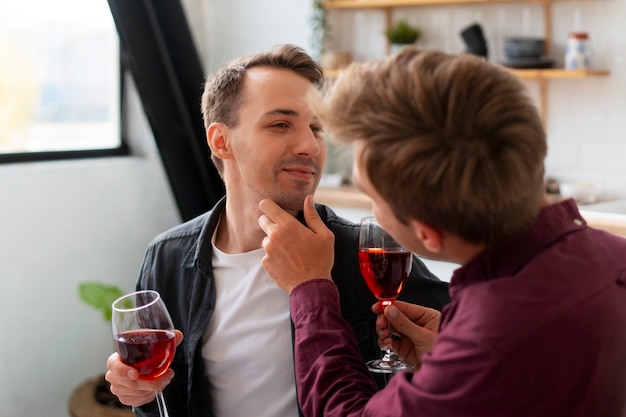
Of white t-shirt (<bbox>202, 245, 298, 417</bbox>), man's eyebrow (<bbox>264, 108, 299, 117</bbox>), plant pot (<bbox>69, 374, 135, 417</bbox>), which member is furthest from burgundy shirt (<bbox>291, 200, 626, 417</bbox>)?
plant pot (<bbox>69, 374, 135, 417</bbox>)

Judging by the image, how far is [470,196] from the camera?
1.14 meters

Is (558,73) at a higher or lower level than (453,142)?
lower

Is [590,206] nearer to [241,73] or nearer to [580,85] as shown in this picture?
[580,85]

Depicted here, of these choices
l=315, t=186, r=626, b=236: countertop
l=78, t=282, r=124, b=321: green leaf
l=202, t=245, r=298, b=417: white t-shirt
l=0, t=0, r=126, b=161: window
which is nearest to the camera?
l=202, t=245, r=298, b=417: white t-shirt

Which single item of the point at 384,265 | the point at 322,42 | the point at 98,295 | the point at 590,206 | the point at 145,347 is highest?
the point at 322,42

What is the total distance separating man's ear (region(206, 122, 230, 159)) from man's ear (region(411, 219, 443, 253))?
918 millimetres

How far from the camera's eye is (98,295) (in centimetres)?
366

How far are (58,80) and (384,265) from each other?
9.41ft

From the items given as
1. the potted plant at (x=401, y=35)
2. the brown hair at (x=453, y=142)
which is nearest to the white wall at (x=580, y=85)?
the potted plant at (x=401, y=35)

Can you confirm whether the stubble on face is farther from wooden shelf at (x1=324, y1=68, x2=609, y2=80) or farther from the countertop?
wooden shelf at (x1=324, y1=68, x2=609, y2=80)

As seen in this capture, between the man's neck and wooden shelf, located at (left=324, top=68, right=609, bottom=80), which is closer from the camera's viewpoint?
the man's neck

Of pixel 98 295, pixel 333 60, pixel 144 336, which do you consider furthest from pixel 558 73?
pixel 144 336

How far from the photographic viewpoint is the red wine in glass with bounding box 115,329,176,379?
1.55m

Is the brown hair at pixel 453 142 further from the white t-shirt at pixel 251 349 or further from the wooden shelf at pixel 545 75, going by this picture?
the wooden shelf at pixel 545 75
